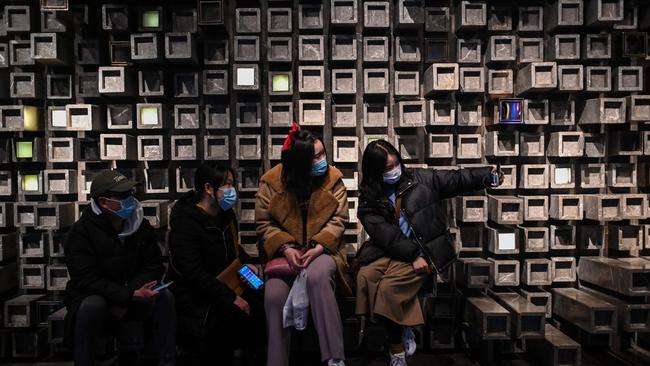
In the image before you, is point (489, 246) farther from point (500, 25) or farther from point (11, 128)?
point (11, 128)

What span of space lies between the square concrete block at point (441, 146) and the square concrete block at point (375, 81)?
62cm

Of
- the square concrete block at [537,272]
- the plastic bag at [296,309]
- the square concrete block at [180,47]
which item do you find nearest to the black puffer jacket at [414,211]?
the plastic bag at [296,309]

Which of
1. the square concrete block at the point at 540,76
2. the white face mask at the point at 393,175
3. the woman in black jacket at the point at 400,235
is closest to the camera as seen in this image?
the woman in black jacket at the point at 400,235

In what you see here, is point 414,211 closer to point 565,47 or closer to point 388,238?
point 388,238

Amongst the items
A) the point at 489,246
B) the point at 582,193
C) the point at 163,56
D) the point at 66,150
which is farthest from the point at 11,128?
the point at 582,193

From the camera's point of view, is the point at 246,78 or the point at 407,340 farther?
the point at 246,78

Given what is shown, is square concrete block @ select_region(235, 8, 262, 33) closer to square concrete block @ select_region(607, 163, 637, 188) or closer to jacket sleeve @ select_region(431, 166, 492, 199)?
jacket sleeve @ select_region(431, 166, 492, 199)

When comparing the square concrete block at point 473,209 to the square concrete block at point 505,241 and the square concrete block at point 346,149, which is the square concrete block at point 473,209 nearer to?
the square concrete block at point 505,241

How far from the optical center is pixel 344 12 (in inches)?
156

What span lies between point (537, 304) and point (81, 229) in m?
3.81

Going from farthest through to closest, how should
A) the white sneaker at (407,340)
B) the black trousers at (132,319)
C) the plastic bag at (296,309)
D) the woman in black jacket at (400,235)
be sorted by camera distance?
the white sneaker at (407,340) < the woman in black jacket at (400,235) < the plastic bag at (296,309) < the black trousers at (132,319)

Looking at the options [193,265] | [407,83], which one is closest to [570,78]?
[407,83]

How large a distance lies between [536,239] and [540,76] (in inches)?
57.5

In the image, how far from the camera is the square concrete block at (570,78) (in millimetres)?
3971
